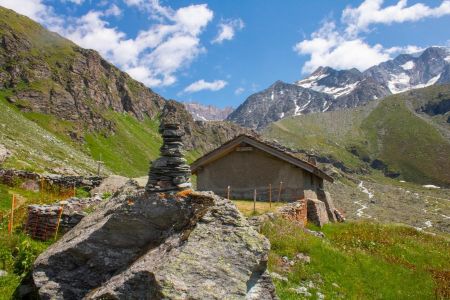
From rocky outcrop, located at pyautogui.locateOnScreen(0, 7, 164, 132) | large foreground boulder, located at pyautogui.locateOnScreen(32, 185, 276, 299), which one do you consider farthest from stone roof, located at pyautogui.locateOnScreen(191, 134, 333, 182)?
rocky outcrop, located at pyautogui.locateOnScreen(0, 7, 164, 132)

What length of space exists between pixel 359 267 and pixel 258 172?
1387cm

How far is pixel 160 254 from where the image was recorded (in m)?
8.21

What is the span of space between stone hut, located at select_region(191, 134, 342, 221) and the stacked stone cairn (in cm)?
1704

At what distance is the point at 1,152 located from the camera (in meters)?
42.4

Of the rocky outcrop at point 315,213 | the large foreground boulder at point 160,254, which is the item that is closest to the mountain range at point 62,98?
the rocky outcrop at point 315,213

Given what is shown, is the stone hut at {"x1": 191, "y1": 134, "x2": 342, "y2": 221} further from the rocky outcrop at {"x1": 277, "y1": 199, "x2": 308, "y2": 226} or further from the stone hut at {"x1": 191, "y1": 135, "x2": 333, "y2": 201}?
the rocky outcrop at {"x1": 277, "y1": 199, "x2": 308, "y2": 226}

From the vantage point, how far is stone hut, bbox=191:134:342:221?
93.4 ft

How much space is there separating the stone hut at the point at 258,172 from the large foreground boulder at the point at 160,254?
61.2 feet

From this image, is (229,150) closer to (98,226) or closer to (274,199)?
(274,199)

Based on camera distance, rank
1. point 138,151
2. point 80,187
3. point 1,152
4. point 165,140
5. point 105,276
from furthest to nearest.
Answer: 1. point 138,151
2. point 1,152
3. point 80,187
4. point 165,140
5. point 105,276

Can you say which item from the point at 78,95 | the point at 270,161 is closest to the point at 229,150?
the point at 270,161

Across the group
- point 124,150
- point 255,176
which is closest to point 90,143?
point 124,150

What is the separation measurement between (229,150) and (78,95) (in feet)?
477

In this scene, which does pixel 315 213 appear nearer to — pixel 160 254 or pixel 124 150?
pixel 160 254
